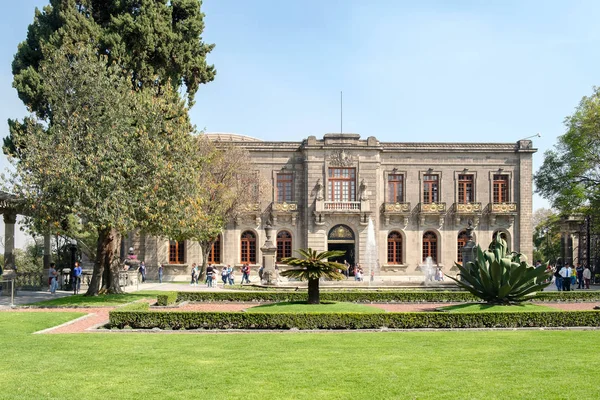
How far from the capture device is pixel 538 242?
71312mm

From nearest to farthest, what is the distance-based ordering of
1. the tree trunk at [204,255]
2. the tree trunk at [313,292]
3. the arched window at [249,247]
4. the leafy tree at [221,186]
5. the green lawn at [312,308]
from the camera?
1. the green lawn at [312,308]
2. the tree trunk at [313,292]
3. the leafy tree at [221,186]
4. the tree trunk at [204,255]
5. the arched window at [249,247]

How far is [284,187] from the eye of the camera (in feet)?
145

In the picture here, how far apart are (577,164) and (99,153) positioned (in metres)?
30.9

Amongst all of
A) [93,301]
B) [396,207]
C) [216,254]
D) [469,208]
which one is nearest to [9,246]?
[93,301]

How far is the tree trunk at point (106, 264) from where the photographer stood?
2463 centimetres

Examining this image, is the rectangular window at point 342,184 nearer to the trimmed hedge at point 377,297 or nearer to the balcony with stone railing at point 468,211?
the balcony with stone railing at point 468,211

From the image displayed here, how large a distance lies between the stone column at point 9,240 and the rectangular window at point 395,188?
25.8 metres

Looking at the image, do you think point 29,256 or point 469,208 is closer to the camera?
point 469,208

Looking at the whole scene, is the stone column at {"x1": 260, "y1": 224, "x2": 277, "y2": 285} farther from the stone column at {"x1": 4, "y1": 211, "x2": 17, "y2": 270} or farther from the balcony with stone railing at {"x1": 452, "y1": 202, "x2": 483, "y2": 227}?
the balcony with stone railing at {"x1": 452, "y1": 202, "x2": 483, "y2": 227}

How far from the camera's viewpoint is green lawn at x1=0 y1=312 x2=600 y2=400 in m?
8.51

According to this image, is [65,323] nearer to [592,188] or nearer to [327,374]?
[327,374]

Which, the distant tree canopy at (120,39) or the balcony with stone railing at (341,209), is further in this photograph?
the balcony with stone railing at (341,209)

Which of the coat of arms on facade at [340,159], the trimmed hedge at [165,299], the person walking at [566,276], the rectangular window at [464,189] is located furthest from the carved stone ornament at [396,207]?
the trimmed hedge at [165,299]

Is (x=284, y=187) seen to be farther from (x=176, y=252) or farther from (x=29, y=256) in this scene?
(x=29, y=256)
